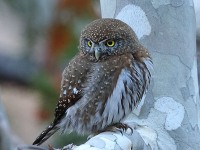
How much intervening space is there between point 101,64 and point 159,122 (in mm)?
484

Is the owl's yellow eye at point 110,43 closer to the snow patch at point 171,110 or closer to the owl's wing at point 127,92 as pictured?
the owl's wing at point 127,92

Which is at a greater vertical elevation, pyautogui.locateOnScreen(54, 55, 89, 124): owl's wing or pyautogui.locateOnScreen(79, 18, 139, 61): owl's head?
pyautogui.locateOnScreen(79, 18, 139, 61): owl's head

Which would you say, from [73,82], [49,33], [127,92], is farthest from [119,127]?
[49,33]

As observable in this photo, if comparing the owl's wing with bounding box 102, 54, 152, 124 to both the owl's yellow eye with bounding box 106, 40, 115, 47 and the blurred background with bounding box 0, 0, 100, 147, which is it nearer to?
the owl's yellow eye with bounding box 106, 40, 115, 47

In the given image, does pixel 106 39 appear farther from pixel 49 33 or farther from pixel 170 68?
pixel 49 33

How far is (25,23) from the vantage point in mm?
7273

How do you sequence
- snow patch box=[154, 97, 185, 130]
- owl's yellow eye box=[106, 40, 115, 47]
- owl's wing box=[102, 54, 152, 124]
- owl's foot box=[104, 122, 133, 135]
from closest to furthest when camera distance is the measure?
owl's foot box=[104, 122, 133, 135], snow patch box=[154, 97, 185, 130], owl's wing box=[102, 54, 152, 124], owl's yellow eye box=[106, 40, 115, 47]

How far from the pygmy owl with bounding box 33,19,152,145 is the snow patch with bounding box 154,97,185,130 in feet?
0.47

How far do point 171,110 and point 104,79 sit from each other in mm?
404

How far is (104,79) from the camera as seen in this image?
424 centimetres

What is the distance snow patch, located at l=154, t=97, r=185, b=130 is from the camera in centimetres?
411

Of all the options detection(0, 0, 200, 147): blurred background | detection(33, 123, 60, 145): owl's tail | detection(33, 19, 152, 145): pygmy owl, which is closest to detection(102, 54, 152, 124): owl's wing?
detection(33, 19, 152, 145): pygmy owl

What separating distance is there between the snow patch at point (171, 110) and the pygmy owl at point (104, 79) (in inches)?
5.6

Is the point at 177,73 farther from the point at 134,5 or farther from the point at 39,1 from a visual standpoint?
the point at 39,1
